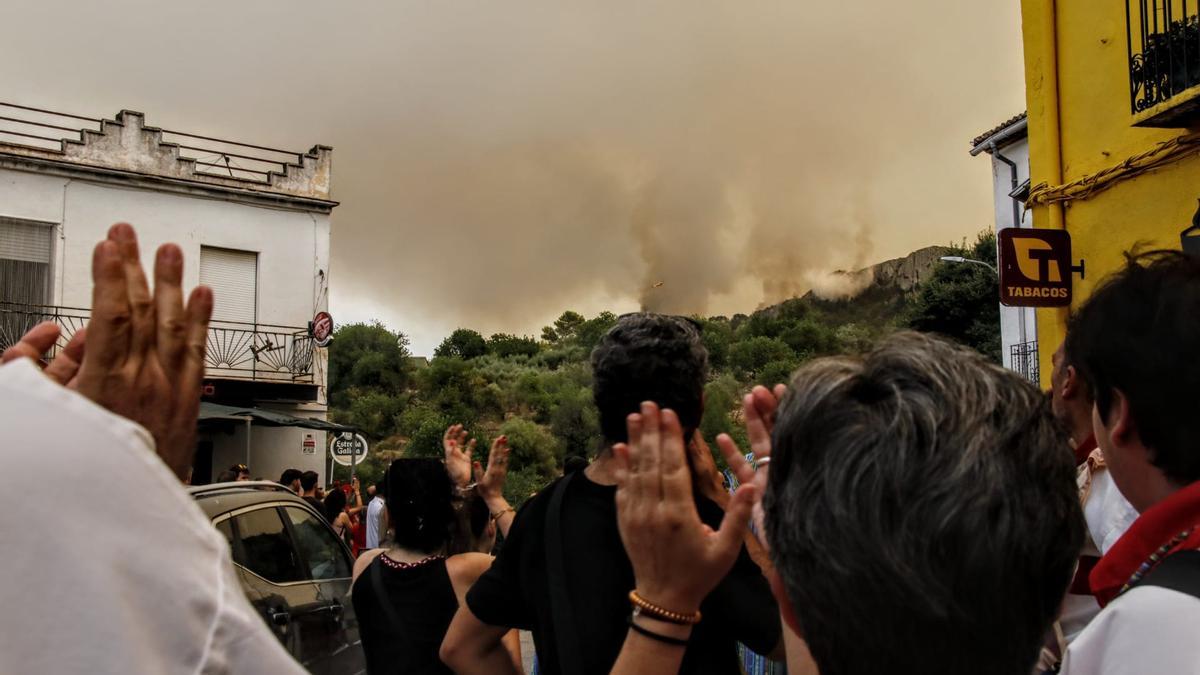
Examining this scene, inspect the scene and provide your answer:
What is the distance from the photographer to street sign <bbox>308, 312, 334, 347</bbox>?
2127 cm

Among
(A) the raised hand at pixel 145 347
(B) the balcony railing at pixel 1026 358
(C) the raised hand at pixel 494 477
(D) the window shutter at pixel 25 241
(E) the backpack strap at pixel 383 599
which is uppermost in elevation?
(D) the window shutter at pixel 25 241

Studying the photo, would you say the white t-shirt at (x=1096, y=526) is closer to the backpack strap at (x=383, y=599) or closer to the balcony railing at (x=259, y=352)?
the backpack strap at (x=383, y=599)

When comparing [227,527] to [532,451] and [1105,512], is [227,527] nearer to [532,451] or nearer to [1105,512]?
[1105,512]

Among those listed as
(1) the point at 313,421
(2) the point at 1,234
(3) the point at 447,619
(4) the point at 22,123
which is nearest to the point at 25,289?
(2) the point at 1,234

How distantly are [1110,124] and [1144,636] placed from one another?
958cm

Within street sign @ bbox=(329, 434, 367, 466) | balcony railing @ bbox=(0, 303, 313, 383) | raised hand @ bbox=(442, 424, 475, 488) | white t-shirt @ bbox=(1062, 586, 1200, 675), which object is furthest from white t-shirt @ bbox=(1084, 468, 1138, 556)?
balcony railing @ bbox=(0, 303, 313, 383)

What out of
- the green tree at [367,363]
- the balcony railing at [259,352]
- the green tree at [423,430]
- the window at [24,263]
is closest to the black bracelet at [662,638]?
the balcony railing at [259,352]

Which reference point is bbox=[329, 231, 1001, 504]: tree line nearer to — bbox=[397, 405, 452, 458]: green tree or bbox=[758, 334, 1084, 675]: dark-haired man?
bbox=[397, 405, 452, 458]: green tree

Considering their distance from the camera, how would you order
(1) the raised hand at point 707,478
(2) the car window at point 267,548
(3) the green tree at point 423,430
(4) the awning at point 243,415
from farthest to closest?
(3) the green tree at point 423,430 → (4) the awning at point 243,415 → (2) the car window at point 267,548 → (1) the raised hand at point 707,478

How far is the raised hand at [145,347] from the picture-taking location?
3.50 ft

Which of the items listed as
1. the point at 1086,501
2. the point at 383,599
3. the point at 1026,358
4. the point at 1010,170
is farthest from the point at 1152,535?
the point at 1010,170

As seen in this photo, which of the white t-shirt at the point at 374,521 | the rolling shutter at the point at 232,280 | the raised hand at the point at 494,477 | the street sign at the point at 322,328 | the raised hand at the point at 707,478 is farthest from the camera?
the street sign at the point at 322,328

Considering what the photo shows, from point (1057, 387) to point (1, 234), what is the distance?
20.8m

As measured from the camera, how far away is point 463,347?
6384 centimetres
